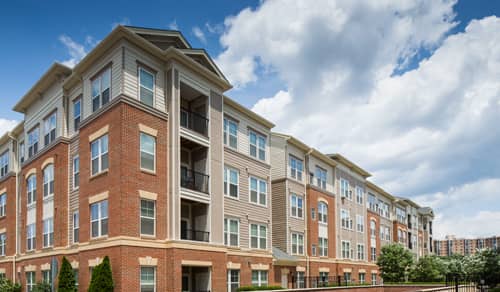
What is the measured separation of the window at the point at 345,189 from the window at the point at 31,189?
2921 centimetres

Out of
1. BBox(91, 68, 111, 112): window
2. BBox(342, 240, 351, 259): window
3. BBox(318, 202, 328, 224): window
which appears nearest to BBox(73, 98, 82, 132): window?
BBox(91, 68, 111, 112): window

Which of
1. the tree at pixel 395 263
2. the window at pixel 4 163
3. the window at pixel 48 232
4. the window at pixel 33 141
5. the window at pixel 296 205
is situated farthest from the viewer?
the tree at pixel 395 263

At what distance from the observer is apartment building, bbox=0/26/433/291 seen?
2330 centimetres

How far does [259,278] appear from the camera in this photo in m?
32.5

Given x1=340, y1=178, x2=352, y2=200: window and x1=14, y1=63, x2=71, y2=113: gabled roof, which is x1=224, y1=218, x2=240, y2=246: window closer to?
x1=14, y1=63, x2=71, y2=113: gabled roof

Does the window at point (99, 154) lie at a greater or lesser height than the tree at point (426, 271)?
greater

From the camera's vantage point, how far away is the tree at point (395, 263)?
50.7 metres

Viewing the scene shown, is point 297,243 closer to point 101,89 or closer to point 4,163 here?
point 101,89

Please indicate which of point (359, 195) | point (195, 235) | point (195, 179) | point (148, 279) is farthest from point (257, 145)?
point (359, 195)

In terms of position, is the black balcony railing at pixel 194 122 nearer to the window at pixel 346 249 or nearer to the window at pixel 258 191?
the window at pixel 258 191

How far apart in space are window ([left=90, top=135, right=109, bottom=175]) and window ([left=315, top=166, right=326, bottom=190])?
24.2m

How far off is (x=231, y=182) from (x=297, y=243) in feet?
37.8

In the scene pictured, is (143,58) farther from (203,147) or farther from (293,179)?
(293,179)

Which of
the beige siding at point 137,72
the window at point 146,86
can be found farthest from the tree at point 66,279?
the beige siding at point 137,72
